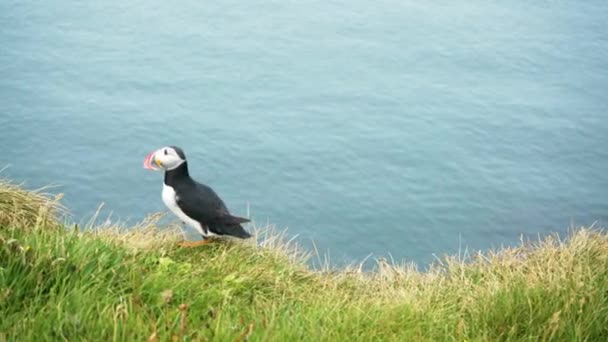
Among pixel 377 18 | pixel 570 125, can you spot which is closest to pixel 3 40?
pixel 377 18

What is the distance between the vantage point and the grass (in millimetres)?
4625

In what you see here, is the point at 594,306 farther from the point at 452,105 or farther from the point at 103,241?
the point at 452,105

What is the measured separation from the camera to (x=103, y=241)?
5996 mm

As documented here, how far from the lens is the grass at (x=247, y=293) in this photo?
4.62 meters

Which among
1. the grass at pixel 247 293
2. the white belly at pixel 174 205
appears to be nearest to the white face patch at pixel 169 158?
the white belly at pixel 174 205

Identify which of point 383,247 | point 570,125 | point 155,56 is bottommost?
point 383,247

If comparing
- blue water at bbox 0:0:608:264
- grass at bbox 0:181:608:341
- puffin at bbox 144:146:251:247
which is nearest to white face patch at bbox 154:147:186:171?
puffin at bbox 144:146:251:247

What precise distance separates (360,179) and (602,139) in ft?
21.4

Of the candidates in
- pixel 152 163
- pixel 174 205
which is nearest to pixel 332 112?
pixel 152 163

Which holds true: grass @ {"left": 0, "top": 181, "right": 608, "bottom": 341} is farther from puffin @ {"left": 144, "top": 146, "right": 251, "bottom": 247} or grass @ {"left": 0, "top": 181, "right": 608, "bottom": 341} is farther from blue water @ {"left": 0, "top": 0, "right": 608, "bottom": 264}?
blue water @ {"left": 0, "top": 0, "right": 608, "bottom": 264}

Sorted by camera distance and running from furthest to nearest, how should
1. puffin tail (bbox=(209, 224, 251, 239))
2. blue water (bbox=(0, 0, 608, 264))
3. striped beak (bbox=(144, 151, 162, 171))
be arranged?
blue water (bbox=(0, 0, 608, 264)), striped beak (bbox=(144, 151, 162, 171)), puffin tail (bbox=(209, 224, 251, 239))

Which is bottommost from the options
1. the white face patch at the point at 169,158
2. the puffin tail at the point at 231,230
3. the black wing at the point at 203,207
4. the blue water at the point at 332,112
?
the blue water at the point at 332,112

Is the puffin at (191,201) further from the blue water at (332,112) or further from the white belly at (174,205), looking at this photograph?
the blue water at (332,112)

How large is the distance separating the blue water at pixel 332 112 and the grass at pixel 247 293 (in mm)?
6496
